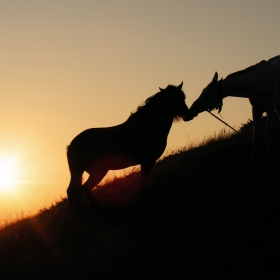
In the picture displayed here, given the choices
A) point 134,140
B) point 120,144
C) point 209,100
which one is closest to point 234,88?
point 209,100

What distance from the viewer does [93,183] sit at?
13.1 meters

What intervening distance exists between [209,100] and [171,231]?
4.59 m

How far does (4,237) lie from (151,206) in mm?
3216

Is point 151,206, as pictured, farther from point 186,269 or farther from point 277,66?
point 277,66

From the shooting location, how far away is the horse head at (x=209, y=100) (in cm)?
1397

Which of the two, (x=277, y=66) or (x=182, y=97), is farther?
→ (x=277, y=66)

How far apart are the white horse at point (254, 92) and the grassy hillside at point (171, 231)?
0.94m

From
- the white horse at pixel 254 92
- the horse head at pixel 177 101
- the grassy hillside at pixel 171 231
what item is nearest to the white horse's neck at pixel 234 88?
the white horse at pixel 254 92

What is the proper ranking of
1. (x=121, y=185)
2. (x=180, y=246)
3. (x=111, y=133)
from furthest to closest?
(x=121, y=185) → (x=111, y=133) → (x=180, y=246)

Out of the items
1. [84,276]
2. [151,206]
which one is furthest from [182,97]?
[84,276]

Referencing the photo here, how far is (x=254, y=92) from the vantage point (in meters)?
13.6

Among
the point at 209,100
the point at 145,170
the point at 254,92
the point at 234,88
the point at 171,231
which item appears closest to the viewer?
the point at 171,231

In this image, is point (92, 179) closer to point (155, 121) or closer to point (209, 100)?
point (155, 121)

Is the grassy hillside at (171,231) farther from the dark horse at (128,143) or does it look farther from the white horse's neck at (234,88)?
the white horse's neck at (234,88)
